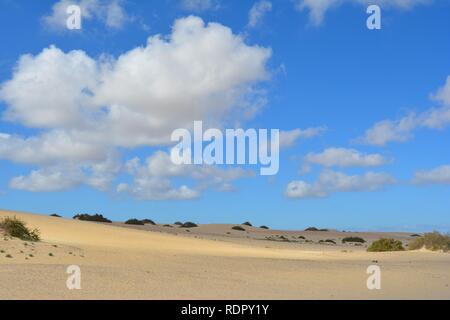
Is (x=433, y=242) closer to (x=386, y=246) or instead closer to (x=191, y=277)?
(x=386, y=246)

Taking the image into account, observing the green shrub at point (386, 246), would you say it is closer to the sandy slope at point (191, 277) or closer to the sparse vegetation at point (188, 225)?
the sandy slope at point (191, 277)

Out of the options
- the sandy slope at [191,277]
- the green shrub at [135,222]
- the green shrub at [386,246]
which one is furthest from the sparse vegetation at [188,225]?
the sandy slope at [191,277]

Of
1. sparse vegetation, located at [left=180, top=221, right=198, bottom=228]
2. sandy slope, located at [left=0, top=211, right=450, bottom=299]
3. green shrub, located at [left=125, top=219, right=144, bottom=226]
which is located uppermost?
green shrub, located at [left=125, top=219, right=144, bottom=226]

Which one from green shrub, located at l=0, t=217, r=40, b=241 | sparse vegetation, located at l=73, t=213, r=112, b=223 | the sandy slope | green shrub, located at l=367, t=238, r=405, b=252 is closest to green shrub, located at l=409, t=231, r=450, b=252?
green shrub, located at l=367, t=238, r=405, b=252

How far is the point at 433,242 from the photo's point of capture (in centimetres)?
3403

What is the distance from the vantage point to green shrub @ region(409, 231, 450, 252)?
3334 cm

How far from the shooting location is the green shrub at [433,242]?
33.3 meters

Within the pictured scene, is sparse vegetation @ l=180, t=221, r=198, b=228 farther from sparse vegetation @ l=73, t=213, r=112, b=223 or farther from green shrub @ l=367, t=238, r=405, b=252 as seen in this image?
green shrub @ l=367, t=238, r=405, b=252

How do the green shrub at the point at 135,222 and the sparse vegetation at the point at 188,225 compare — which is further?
the sparse vegetation at the point at 188,225

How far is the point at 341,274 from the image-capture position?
18.9m

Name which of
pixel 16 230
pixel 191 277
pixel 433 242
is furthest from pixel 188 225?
pixel 191 277
